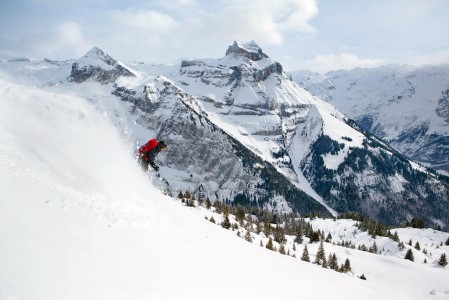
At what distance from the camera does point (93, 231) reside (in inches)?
704

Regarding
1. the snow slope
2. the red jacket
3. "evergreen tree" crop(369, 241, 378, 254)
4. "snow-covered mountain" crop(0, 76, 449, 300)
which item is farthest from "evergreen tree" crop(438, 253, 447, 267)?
the red jacket

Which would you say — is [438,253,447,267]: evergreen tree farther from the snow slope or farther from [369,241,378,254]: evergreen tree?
the snow slope

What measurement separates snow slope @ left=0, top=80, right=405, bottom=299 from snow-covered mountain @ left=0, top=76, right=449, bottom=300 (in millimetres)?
57

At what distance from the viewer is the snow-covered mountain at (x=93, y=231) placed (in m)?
13.1

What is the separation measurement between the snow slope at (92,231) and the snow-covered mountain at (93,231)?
6 centimetres

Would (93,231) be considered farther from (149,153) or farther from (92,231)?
(149,153)

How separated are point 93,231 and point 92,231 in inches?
2.7

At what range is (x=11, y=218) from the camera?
1505 cm

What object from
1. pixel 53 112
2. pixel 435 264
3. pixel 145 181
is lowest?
pixel 435 264

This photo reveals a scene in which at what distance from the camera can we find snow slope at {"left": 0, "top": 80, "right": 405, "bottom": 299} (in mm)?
13109

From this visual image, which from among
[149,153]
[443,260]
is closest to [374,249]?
[443,260]

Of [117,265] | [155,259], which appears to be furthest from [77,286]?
[155,259]

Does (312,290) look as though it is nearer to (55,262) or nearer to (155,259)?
(155,259)

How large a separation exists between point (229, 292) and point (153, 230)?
6187 mm
